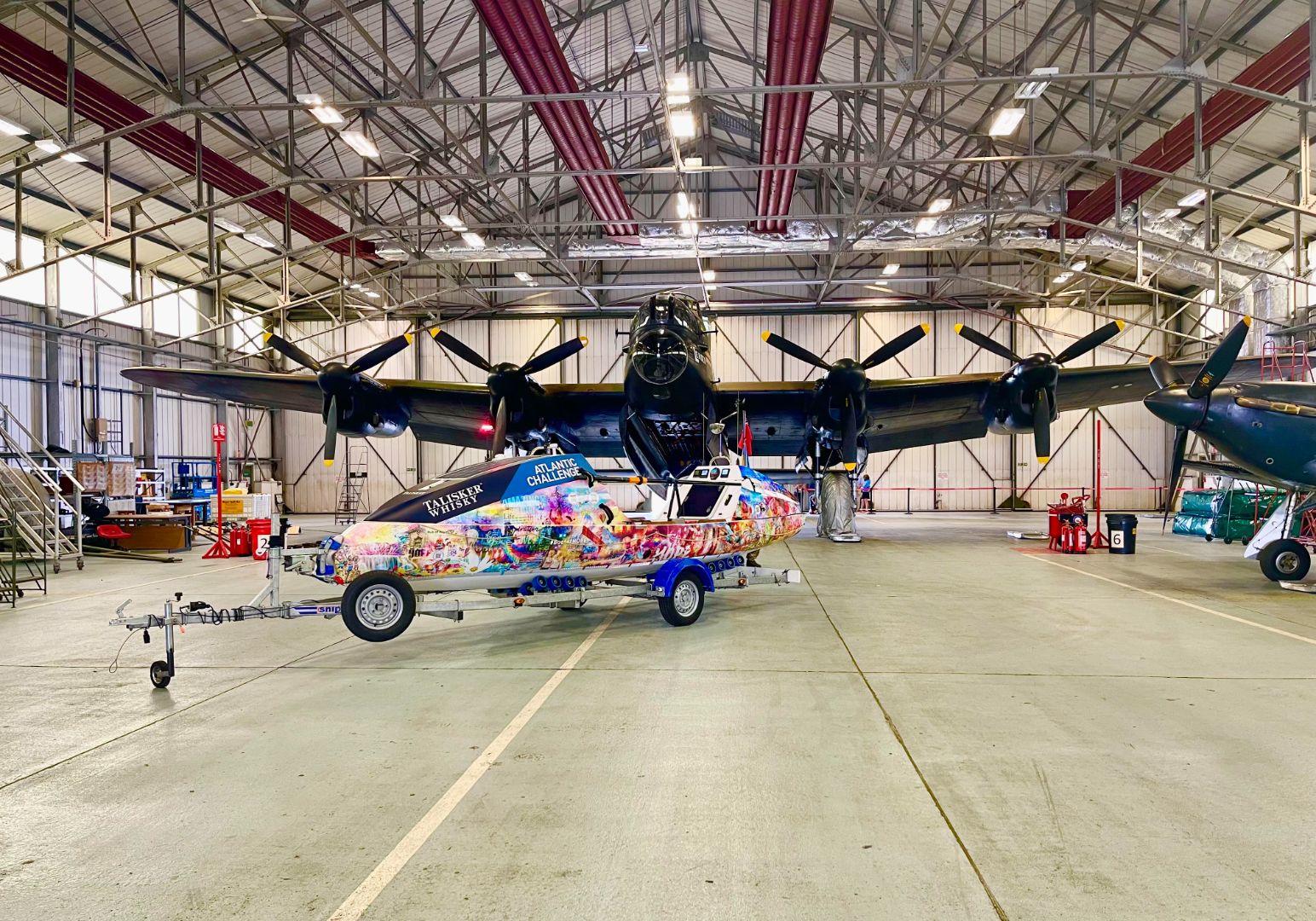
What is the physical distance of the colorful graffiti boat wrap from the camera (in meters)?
7.30

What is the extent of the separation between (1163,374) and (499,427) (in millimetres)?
12891

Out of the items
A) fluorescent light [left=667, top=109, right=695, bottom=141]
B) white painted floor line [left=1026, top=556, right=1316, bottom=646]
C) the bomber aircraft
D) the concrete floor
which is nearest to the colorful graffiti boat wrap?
the concrete floor

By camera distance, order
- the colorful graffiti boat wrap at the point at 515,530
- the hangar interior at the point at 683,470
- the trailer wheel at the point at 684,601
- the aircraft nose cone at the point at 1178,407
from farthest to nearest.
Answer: the aircraft nose cone at the point at 1178,407, the trailer wheel at the point at 684,601, the colorful graffiti boat wrap at the point at 515,530, the hangar interior at the point at 683,470

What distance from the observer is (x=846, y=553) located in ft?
57.4

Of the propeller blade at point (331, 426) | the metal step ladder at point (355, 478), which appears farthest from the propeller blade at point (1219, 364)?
the metal step ladder at point (355, 478)

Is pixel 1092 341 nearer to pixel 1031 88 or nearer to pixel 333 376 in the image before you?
pixel 1031 88

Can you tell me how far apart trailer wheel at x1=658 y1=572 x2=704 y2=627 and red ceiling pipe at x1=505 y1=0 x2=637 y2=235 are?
9501 mm

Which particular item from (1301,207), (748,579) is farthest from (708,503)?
(1301,207)

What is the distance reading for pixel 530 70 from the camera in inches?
538

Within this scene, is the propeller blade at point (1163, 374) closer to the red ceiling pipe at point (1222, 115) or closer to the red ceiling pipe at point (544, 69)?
the red ceiling pipe at point (1222, 115)

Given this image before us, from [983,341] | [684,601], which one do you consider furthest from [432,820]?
[983,341]

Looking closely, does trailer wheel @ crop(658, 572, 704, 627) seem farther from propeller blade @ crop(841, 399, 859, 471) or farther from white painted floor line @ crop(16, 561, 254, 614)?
white painted floor line @ crop(16, 561, 254, 614)

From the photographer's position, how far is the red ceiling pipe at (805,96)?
472 inches

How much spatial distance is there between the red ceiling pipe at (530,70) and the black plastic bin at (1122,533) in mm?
14973
